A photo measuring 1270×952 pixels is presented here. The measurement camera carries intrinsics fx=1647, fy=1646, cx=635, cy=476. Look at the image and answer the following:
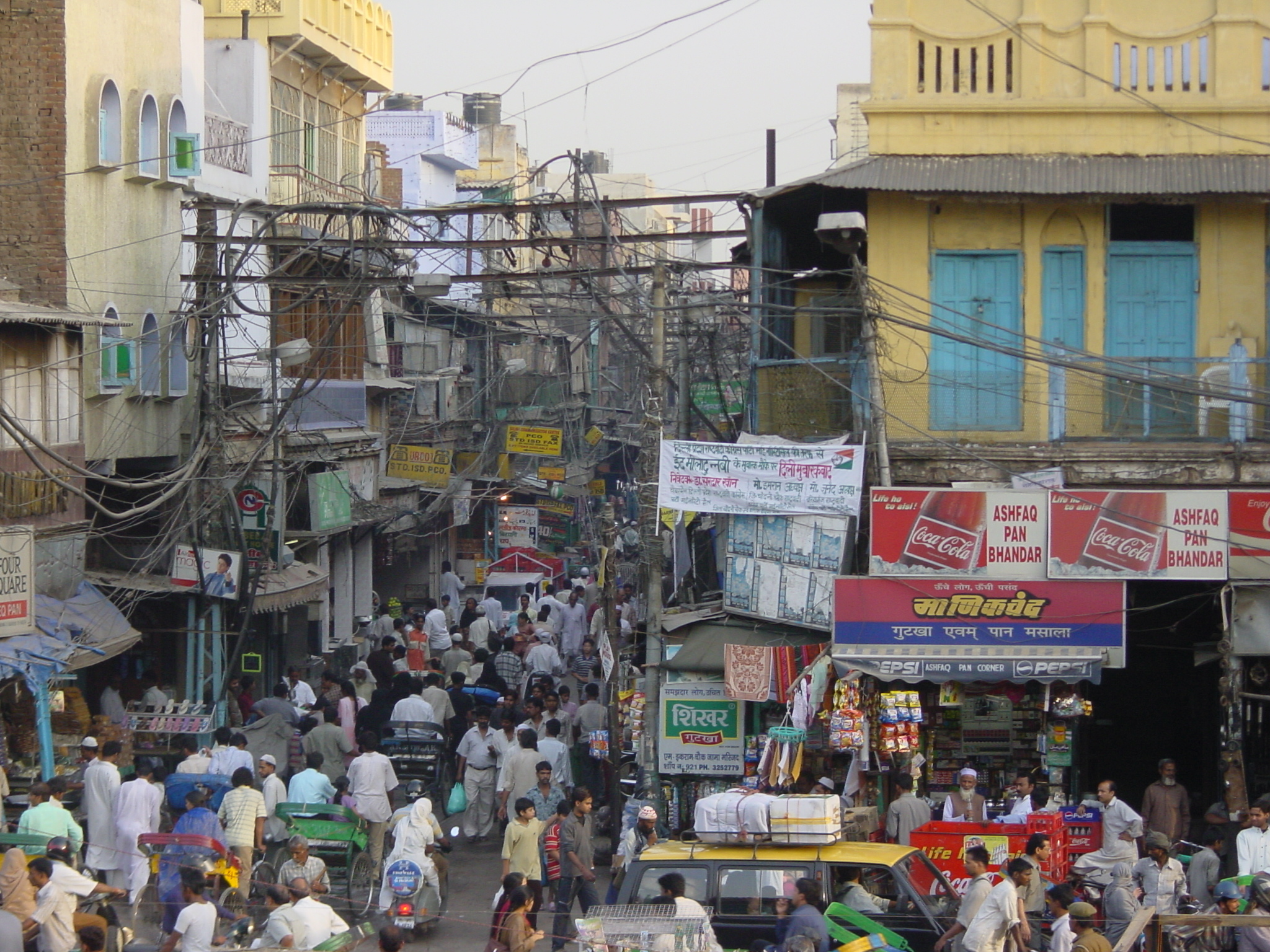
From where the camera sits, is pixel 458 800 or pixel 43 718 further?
pixel 458 800

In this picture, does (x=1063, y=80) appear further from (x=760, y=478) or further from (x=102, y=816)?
(x=102, y=816)


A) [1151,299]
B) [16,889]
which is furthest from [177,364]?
[1151,299]

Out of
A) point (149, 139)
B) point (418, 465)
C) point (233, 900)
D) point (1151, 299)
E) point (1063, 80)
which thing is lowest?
point (233, 900)

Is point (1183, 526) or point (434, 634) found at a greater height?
point (1183, 526)

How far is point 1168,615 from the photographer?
16.9m

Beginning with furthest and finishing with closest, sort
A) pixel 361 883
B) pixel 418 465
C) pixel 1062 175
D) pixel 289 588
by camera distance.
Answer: pixel 418 465 → pixel 289 588 → pixel 1062 175 → pixel 361 883

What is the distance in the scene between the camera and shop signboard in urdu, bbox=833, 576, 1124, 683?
1489 centimetres

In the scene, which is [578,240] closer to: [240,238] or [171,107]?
[240,238]

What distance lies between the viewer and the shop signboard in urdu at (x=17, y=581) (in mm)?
15422

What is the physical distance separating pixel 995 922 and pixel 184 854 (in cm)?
629

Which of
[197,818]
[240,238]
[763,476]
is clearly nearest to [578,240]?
[763,476]

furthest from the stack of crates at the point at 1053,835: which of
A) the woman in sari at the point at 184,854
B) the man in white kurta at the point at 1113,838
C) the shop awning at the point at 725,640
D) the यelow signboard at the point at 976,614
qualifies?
the woman in sari at the point at 184,854

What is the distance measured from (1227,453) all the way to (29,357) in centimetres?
1241

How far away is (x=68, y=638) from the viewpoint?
54.7 feet
